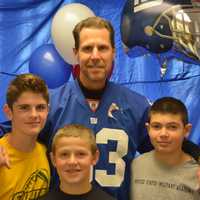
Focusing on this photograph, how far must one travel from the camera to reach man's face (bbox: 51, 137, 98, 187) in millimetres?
1840

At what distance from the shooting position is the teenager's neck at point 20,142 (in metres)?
1.97

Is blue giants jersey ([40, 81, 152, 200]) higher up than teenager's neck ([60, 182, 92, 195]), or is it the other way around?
blue giants jersey ([40, 81, 152, 200])

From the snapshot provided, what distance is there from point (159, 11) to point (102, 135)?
89cm

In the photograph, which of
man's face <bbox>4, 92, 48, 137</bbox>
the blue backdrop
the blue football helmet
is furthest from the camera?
the blue backdrop

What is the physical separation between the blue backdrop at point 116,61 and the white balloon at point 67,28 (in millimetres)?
413

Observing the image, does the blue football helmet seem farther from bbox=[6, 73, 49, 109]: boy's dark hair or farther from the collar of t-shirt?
bbox=[6, 73, 49, 109]: boy's dark hair

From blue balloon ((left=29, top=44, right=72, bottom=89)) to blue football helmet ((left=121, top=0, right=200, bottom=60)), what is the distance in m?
0.60

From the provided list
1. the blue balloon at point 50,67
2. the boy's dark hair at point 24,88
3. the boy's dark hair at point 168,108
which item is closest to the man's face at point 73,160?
the boy's dark hair at point 24,88

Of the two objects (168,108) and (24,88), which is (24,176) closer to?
(24,88)

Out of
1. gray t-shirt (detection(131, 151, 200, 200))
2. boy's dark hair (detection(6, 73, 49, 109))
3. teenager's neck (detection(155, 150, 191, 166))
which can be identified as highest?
boy's dark hair (detection(6, 73, 49, 109))

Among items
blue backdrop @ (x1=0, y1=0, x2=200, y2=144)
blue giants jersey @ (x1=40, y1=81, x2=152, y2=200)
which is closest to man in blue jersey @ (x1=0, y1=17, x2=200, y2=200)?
blue giants jersey @ (x1=40, y1=81, x2=152, y2=200)

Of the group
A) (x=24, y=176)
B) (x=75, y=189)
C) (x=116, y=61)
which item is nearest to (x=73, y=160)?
(x=75, y=189)

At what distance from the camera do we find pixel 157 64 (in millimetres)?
3396

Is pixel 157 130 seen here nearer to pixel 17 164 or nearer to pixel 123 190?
pixel 123 190
